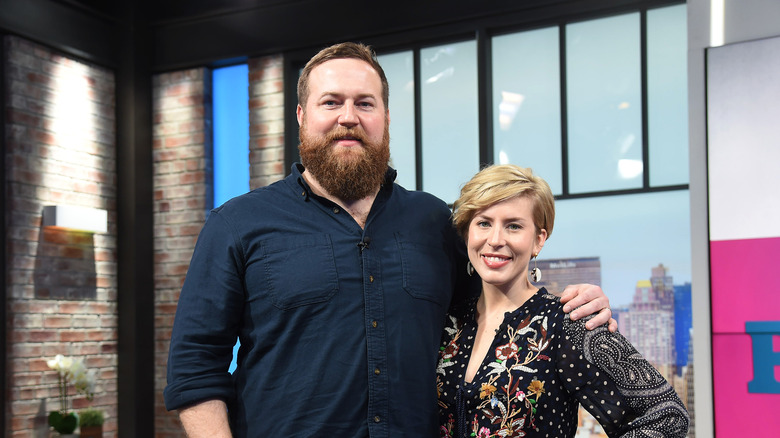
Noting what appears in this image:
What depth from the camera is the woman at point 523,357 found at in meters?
1.68

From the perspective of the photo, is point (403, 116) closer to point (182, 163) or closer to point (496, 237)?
point (182, 163)

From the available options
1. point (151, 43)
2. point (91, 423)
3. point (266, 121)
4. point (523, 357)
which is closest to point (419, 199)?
point (523, 357)

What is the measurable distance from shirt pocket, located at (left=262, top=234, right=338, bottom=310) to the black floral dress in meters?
0.36

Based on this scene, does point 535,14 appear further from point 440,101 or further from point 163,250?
point 163,250

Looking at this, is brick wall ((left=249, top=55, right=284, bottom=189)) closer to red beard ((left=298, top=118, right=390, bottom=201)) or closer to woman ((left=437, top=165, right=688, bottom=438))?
red beard ((left=298, top=118, right=390, bottom=201))

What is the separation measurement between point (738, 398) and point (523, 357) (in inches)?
60.7

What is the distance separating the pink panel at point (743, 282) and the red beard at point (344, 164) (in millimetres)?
1600

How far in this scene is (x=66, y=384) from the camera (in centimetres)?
503

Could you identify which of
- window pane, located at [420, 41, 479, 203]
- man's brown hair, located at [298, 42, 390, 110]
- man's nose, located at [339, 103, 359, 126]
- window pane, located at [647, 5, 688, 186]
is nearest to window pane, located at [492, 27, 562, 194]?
window pane, located at [420, 41, 479, 203]

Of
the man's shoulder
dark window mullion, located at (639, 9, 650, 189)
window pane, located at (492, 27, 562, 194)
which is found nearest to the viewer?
the man's shoulder

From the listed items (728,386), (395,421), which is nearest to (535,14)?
(728,386)

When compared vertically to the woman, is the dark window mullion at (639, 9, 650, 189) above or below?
above

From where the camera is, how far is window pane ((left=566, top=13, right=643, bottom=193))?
4461 millimetres

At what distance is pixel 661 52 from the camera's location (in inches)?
173
